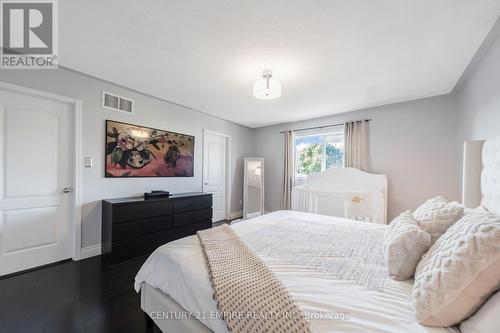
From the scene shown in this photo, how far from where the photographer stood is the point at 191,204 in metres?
3.38

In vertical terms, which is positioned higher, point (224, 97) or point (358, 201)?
point (224, 97)

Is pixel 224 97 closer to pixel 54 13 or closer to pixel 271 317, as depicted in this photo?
pixel 54 13

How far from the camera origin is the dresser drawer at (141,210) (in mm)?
2568

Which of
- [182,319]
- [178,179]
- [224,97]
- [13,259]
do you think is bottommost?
[13,259]

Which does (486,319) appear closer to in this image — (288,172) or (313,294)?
(313,294)

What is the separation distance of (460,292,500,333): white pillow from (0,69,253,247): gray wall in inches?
137

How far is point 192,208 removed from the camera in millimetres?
3395

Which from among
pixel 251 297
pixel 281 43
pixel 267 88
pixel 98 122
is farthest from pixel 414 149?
pixel 98 122

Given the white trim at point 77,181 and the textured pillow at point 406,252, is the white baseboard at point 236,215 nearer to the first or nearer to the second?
the white trim at point 77,181

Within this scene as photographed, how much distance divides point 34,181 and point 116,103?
134 cm

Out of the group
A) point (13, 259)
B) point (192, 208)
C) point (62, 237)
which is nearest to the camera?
point (13, 259)

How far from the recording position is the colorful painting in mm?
2895

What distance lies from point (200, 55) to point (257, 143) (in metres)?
3.36

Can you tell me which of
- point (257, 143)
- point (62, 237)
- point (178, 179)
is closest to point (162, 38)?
point (178, 179)
